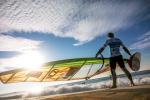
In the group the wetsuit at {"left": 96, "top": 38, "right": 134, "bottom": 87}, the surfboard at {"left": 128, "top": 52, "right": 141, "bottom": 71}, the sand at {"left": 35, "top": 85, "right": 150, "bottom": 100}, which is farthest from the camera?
the surfboard at {"left": 128, "top": 52, "right": 141, "bottom": 71}

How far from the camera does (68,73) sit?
1088 cm

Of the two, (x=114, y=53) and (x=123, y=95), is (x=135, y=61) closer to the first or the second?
(x=114, y=53)

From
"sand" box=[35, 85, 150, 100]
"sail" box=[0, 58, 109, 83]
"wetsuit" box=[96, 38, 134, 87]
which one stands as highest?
"wetsuit" box=[96, 38, 134, 87]

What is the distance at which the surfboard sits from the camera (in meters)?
8.76

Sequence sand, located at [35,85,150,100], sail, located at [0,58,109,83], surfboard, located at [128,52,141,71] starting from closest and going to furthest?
sand, located at [35,85,150,100] < sail, located at [0,58,109,83] < surfboard, located at [128,52,141,71]

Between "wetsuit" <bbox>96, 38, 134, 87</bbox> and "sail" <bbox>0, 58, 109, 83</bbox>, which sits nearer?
"wetsuit" <bbox>96, 38, 134, 87</bbox>

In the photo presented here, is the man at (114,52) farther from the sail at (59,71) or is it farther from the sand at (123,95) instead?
the sand at (123,95)

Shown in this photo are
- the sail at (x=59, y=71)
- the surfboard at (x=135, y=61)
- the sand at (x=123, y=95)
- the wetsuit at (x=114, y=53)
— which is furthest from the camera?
the surfboard at (x=135, y=61)

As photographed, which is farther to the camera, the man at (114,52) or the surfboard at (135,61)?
the surfboard at (135,61)

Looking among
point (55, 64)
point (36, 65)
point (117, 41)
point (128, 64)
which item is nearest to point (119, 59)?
point (117, 41)

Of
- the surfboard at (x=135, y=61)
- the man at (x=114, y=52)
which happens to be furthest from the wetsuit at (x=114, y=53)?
the surfboard at (x=135, y=61)

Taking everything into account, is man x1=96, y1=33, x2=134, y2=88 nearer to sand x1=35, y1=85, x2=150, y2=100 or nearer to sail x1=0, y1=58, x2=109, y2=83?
sail x1=0, y1=58, x2=109, y2=83

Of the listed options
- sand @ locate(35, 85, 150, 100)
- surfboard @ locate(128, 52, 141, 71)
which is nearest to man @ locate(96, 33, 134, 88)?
surfboard @ locate(128, 52, 141, 71)

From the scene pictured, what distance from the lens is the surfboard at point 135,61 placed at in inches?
345
